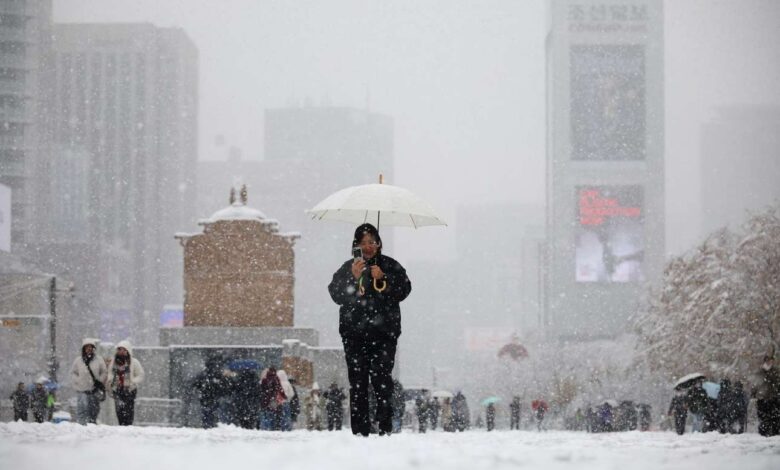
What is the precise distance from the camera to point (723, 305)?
31375 millimetres

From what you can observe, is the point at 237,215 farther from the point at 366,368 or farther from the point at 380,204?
the point at 366,368

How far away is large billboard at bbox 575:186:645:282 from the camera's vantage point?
12200 centimetres

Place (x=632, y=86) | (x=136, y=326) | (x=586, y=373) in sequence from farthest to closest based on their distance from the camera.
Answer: (x=136, y=326), (x=632, y=86), (x=586, y=373)

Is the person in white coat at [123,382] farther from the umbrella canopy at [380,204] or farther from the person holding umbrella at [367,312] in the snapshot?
the person holding umbrella at [367,312]

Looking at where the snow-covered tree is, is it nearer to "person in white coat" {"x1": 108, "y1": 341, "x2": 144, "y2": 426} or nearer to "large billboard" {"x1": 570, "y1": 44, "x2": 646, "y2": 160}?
"person in white coat" {"x1": 108, "y1": 341, "x2": 144, "y2": 426}

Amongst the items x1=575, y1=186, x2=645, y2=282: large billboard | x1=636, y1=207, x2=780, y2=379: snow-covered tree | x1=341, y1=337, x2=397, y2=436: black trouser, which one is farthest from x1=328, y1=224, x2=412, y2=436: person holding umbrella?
x1=575, y1=186, x2=645, y2=282: large billboard

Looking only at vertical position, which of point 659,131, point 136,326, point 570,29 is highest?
point 570,29

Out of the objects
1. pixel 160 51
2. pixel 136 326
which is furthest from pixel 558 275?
pixel 160 51

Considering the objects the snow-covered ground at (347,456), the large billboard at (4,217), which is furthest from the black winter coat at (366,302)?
the large billboard at (4,217)

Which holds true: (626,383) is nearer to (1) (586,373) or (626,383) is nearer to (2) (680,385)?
(1) (586,373)

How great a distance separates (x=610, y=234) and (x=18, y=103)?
6404 cm

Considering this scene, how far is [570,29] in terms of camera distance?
13025cm

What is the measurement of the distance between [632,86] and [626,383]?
2911 inches

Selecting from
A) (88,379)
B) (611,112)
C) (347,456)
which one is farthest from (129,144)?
(347,456)
